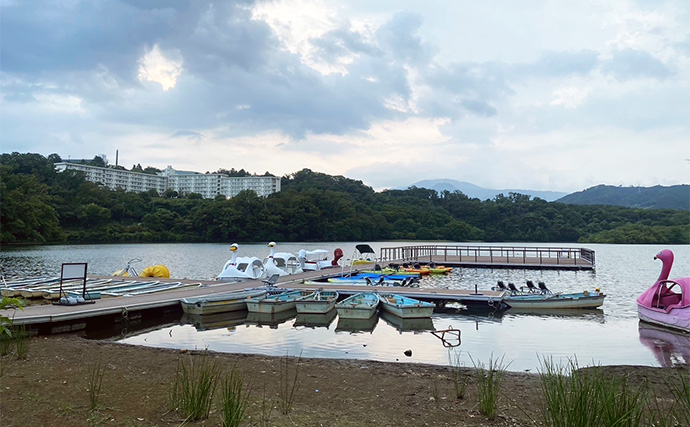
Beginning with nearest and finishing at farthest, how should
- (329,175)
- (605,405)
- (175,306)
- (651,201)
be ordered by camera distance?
(605,405) < (175,306) < (329,175) < (651,201)

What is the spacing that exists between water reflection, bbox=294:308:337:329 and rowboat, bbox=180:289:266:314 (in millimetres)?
2628

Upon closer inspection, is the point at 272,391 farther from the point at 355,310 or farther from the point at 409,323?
the point at 409,323

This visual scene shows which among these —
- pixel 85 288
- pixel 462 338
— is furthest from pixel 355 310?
pixel 85 288

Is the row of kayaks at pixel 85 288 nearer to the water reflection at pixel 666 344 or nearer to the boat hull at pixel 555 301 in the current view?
the boat hull at pixel 555 301

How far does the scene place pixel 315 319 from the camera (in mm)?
17578

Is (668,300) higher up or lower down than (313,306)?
higher up

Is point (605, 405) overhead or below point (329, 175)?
below

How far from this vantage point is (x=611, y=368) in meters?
10.1

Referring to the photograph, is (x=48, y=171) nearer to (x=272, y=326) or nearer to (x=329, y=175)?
(x=329, y=175)

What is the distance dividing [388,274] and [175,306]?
586 inches

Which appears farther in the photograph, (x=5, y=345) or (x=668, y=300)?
(x=668, y=300)

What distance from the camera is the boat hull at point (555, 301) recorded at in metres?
20.0

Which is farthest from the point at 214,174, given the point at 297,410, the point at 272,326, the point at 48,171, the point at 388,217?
the point at 297,410

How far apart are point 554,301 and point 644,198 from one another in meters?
189
